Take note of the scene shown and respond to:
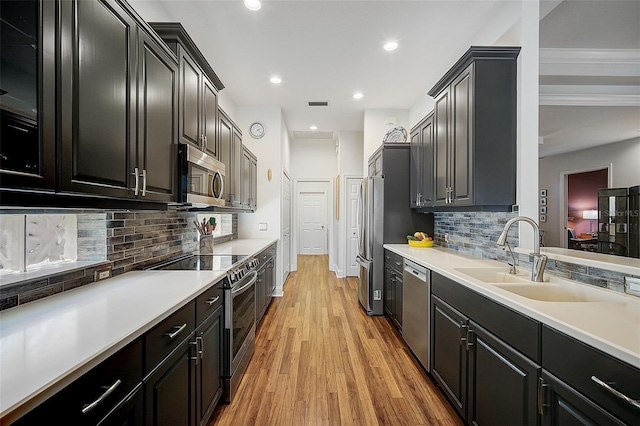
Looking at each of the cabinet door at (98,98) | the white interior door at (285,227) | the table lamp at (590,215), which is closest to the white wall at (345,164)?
the white interior door at (285,227)

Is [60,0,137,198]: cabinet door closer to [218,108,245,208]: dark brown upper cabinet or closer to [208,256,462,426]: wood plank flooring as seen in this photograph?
[218,108,245,208]: dark brown upper cabinet

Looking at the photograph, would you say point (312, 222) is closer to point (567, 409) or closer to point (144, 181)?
point (144, 181)

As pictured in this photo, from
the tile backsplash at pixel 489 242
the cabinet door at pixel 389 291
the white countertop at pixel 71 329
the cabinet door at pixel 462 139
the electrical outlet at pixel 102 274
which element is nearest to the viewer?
the white countertop at pixel 71 329

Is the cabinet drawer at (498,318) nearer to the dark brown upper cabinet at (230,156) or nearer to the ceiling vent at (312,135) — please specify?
the dark brown upper cabinet at (230,156)

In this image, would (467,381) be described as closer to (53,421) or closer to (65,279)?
(53,421)

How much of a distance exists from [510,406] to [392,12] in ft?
9.37

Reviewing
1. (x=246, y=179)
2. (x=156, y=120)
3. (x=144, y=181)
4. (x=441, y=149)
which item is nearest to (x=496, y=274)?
(x=441, y=149)

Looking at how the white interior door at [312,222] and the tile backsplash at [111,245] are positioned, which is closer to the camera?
the tile backsplash at [111,245]

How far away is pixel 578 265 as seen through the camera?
5.25ft

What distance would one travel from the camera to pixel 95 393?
811 mm

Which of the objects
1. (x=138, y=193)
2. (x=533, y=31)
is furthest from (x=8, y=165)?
(x=533, y=31)

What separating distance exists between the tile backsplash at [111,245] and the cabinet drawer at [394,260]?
221cm

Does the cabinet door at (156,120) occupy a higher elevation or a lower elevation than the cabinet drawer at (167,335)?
higher

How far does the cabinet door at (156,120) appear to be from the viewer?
149cm
